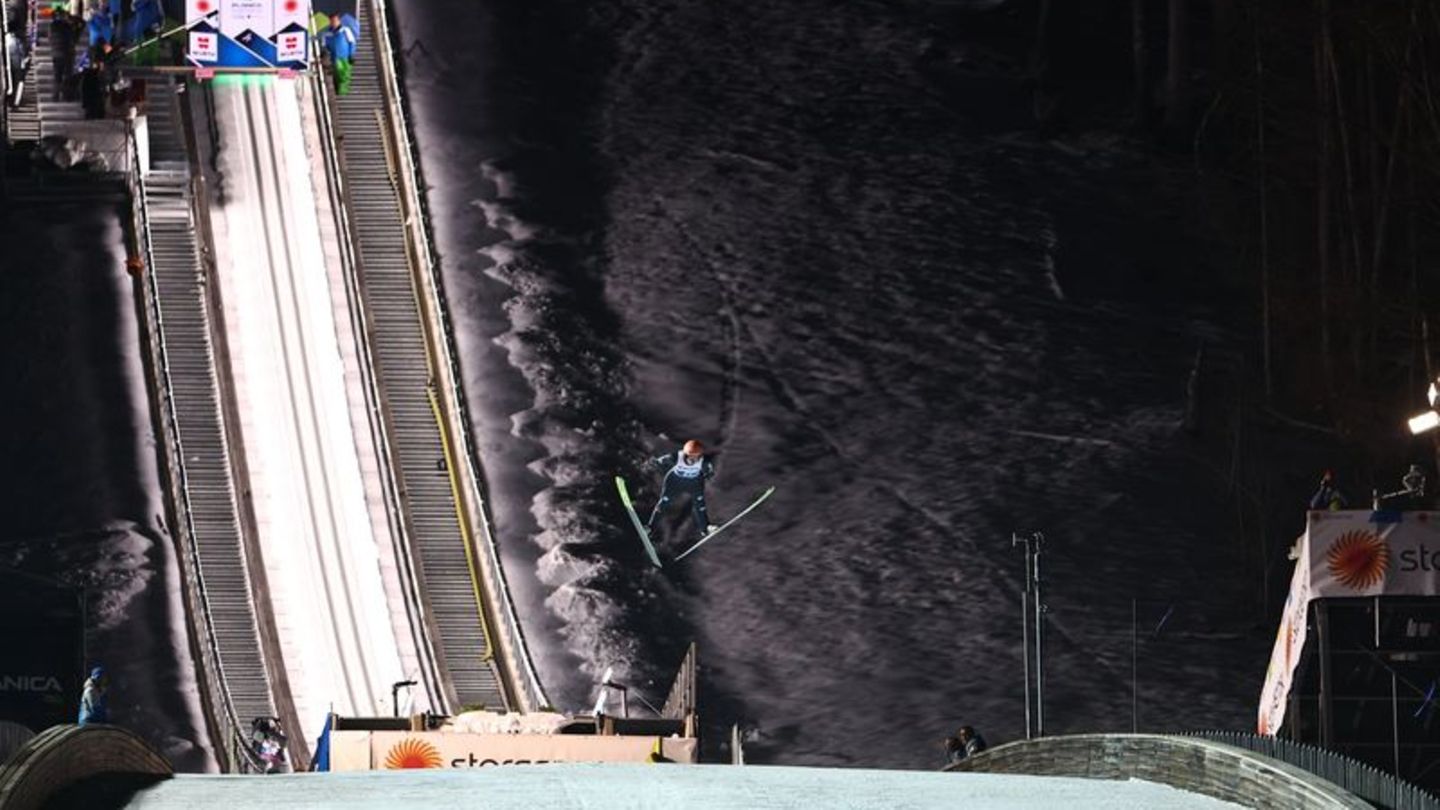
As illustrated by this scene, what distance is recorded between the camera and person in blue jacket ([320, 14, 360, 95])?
34312mm

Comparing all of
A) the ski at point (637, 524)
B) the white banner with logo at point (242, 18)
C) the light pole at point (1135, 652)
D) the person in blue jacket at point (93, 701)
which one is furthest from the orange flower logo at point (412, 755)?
the white banner with logo at point (242, 18)

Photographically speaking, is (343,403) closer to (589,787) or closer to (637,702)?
(637,702)

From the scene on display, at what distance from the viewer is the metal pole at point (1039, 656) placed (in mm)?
25688

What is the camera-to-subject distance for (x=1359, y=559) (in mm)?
20953

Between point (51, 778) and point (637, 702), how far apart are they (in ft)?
49.7

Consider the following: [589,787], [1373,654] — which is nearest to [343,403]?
[1373,654]

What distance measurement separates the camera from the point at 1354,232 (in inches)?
1321

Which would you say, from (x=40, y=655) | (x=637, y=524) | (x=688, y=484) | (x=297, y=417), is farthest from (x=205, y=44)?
(x=40, y=655)

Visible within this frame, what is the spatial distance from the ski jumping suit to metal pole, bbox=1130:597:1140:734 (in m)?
3.81

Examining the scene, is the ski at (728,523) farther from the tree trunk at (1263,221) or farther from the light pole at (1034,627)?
the tree trunk at (1263,221)

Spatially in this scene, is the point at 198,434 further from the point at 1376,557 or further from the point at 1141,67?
the point at 1141,67

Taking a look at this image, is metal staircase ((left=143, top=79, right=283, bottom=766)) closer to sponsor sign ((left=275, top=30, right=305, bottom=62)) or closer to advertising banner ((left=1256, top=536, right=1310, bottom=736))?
sponsor sign ((left=275, top=30, right=305, bottom=62))

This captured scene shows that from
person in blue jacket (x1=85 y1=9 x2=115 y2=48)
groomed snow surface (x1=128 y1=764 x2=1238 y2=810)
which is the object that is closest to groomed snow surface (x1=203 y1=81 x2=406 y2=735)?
person in blue jacket (x1=85 y1=9 x2=115 y2=48)

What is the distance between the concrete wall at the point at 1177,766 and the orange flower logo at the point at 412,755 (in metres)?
6.11
